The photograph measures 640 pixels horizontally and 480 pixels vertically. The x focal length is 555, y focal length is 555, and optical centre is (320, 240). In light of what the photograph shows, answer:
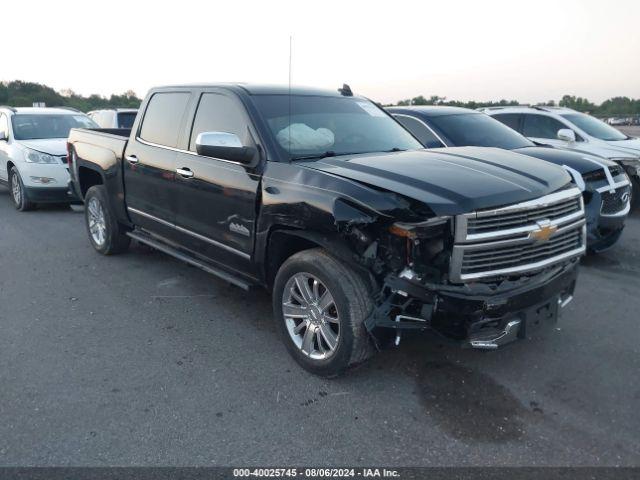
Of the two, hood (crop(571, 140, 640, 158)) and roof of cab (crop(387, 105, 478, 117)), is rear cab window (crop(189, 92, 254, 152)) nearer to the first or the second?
roof of cab (crop(387, 105, 478, 117))

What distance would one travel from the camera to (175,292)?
5410mm

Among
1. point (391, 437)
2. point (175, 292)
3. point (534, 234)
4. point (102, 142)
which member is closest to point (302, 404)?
point (391, 437)

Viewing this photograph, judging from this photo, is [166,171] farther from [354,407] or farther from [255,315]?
[354,407]

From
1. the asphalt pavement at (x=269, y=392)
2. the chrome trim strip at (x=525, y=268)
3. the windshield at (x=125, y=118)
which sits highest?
the windshield at (x=125, y=118)

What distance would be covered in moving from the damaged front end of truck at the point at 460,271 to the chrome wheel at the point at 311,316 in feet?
1.21

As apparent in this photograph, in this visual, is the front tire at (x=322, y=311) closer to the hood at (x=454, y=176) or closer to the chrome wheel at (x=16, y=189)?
the hood at (x=454, y=176)

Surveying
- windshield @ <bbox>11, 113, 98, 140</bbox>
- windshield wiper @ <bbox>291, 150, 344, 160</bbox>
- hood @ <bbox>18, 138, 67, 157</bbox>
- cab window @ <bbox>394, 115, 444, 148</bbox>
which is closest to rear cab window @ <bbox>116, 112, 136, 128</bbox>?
windshield @ <bbox>11, 113, 98, 140</bbox>

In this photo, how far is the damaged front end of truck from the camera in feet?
10.4

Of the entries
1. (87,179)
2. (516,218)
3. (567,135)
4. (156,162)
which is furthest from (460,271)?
(567,135)

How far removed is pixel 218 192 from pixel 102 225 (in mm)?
2813

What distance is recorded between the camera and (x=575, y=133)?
9555 mm

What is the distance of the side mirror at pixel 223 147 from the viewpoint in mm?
3920

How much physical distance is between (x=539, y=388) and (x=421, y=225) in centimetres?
142

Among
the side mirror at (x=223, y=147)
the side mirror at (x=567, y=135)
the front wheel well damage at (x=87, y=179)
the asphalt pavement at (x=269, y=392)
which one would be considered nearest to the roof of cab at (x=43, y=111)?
the front wheel well damage at (x=87, y=179)
